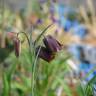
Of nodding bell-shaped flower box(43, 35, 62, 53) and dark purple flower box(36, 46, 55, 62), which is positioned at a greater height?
nodding bell-shaped flower box(43, 35, 62, 53)

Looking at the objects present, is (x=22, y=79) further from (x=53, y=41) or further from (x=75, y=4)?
(x=75, y=4)

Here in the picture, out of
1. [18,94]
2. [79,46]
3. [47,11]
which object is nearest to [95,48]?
[79,46]

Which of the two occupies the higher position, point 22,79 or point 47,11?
point 47,11

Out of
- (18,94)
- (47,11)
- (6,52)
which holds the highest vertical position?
(47,11)

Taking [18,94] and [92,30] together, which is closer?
[18,94]

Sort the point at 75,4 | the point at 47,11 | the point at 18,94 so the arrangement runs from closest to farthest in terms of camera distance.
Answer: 1. the point at 18,94
2. the point at 47,11
3. the point at 75,4

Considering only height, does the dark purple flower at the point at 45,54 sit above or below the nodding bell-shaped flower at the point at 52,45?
below

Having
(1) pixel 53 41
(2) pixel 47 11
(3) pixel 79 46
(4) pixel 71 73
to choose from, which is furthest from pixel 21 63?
(3) pixel 79 46

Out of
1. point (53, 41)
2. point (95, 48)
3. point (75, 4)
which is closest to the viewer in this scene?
point (53, 41)

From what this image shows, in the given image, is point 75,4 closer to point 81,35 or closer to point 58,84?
point 81,35
